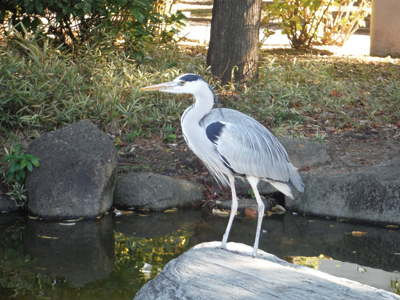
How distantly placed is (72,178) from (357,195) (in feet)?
9.60

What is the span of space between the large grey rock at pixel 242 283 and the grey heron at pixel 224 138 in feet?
1.60

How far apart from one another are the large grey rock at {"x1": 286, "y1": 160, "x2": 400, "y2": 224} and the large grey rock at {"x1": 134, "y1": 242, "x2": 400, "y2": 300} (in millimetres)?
2312

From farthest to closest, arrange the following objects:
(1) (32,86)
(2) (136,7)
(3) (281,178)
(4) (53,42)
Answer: (4) (53,42)
(2) (136,7)
(1) (32,86)
(3) (281,178)

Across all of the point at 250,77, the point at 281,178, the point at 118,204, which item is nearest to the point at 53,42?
the point at 250,77

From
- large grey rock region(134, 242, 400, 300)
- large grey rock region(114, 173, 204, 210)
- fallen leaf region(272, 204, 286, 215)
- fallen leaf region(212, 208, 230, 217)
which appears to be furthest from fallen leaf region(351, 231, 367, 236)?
large grey rock region(134, 242, 400, 300)

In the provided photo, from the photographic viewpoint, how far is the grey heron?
390cm

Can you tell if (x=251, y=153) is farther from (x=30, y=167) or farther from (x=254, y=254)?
(x=30, y=167)

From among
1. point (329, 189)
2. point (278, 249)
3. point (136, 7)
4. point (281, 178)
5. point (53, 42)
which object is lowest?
A: point (278, 249)

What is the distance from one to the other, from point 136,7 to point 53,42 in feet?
5.16

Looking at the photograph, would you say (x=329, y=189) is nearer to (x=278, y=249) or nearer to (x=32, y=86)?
(x=278, y=249)

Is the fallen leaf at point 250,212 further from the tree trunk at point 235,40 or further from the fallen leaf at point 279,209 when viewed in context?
the tree trunk at point 235,40

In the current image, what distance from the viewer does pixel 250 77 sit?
27.8 feet

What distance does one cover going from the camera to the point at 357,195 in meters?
5.68

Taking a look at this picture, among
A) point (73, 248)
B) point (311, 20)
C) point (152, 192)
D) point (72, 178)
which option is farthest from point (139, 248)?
point (311, 20)
